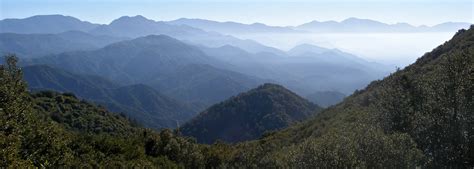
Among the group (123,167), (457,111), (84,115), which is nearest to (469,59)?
(457,111)

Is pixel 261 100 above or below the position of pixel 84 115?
below

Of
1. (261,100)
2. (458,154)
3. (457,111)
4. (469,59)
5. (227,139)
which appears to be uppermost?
(469,59)

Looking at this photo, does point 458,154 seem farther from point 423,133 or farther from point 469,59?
point 469,59

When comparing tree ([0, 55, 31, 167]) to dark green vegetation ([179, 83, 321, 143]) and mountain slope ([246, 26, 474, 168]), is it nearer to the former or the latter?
mountain slope ([246, 26, 474, 168])

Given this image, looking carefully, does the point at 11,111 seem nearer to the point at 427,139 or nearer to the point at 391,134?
the point at 391,134

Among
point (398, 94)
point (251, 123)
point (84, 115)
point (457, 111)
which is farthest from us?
point (251, 123)

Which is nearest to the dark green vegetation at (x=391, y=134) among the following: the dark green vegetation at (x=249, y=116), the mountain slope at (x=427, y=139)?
the mountain slope at (x=427, y=139)

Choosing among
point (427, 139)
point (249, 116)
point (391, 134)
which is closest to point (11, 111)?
point (391, 134)

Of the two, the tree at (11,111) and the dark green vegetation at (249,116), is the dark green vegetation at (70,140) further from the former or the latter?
the dark green vegetation at (249,116)
